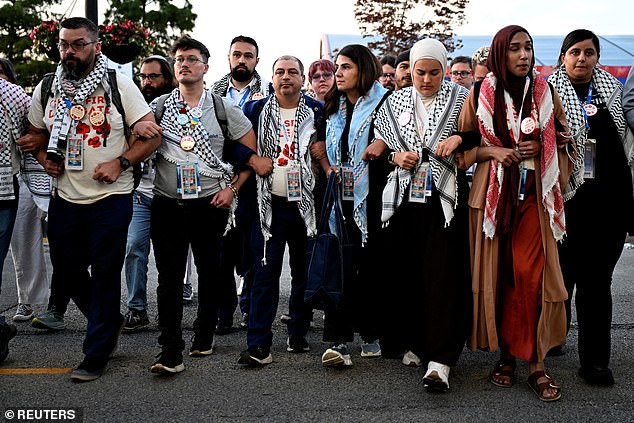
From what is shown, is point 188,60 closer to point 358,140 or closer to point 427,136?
point 358,140

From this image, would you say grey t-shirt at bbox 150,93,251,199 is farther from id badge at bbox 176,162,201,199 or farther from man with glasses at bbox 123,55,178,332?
man with glasses at bbox 123,55,178,332

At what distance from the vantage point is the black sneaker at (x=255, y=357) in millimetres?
4469

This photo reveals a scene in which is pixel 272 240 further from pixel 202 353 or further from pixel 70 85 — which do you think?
pixel 70 85

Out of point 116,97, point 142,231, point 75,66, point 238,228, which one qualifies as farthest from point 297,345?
point 75,66

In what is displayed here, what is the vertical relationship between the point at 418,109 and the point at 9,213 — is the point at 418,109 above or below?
above

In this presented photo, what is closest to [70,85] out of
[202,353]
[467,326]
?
[202,353]

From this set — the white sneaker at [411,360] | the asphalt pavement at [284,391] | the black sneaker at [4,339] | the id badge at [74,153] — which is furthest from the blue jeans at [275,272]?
the black sneaker at [4,339]

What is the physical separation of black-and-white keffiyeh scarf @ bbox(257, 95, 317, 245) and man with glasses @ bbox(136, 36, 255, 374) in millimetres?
123

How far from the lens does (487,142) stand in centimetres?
415

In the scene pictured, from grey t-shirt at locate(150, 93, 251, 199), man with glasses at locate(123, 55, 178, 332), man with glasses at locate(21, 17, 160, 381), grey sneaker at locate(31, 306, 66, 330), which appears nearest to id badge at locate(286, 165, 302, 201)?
grey t-shirt at locate(150, 93, 251, 199)

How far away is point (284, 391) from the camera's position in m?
4.05

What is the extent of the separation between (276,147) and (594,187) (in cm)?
208

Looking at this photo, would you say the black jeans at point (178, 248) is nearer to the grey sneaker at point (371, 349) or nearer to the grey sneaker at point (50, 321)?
the grey sneaker at point (371, 349)

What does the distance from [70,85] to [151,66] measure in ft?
4.90
